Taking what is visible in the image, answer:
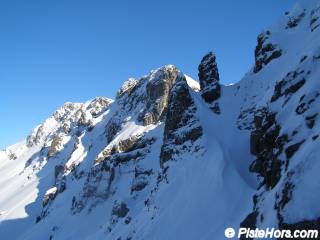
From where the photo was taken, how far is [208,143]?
44.0 metres

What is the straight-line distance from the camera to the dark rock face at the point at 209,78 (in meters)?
56.2

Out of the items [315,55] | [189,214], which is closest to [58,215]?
[189,214]

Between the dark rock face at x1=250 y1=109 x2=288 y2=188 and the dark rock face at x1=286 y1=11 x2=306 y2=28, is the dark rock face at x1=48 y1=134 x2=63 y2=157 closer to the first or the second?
the dark rock face at x1=286 y1=11 x2=306 y2=28

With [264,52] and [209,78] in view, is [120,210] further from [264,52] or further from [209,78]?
[264,52]

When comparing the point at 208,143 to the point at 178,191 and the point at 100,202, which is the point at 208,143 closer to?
the point at 178,191

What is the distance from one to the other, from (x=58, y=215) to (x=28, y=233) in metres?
8.63

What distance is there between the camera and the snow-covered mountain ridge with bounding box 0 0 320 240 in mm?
23609

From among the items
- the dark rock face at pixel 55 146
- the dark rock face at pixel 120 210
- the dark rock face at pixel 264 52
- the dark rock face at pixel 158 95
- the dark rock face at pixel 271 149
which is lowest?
the dark rock face at pixel 271 149

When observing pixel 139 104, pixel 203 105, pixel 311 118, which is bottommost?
pixel 311 118

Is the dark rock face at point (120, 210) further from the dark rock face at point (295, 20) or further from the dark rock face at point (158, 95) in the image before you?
the dark rock face at point (295, 20)

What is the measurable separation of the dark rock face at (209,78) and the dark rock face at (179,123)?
5408 millimetres

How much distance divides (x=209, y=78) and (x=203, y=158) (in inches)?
712

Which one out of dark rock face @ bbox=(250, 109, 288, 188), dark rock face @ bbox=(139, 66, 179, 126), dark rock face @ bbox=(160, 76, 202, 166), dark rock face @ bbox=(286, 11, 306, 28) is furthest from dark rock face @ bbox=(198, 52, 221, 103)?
dark rock face @ bbox=(250, 109, 288, 188)

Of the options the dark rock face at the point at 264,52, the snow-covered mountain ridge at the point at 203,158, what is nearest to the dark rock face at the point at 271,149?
the snow-covered mountain ridge at the point at 203,158
